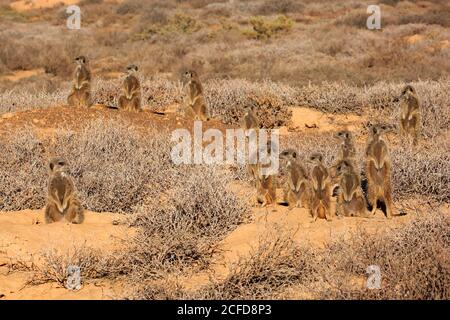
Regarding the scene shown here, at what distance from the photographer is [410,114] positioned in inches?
381

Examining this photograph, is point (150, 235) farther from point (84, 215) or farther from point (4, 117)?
point (4, 117)

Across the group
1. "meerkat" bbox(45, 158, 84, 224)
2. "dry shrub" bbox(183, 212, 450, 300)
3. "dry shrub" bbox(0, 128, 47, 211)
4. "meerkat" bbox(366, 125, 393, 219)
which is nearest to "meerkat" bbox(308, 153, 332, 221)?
"meerkat" bbox(366, 125, 393, 219)

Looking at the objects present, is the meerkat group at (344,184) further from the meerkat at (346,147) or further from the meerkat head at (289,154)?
the meerkat at (346,147)

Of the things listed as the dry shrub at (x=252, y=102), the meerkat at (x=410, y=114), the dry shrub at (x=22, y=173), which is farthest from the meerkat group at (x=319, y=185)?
the dry shrub at (x=252, y=102)

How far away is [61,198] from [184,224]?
1.39 metres

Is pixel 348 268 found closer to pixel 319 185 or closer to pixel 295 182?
pixel 319 185

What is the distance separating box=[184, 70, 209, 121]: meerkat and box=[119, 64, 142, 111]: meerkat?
938mm

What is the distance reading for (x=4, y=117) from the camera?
9.97m

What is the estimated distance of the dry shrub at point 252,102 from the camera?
38.8 ft

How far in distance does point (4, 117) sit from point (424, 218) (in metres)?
7.38

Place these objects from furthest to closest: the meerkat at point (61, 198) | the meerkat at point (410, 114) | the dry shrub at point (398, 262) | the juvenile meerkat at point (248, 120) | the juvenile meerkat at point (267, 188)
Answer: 1. the juvenile meerkat at point (248, 120)
2. the meerkat at point (410, 114)
3. the juvenile meerkat at point (267, 188)
4. the meerkat at point (61, 198)
5. the dry shrub at point (398, 262)

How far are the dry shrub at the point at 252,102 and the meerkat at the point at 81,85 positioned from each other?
285 centimetres

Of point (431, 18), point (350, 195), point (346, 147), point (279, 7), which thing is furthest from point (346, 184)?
point (279, 7)
